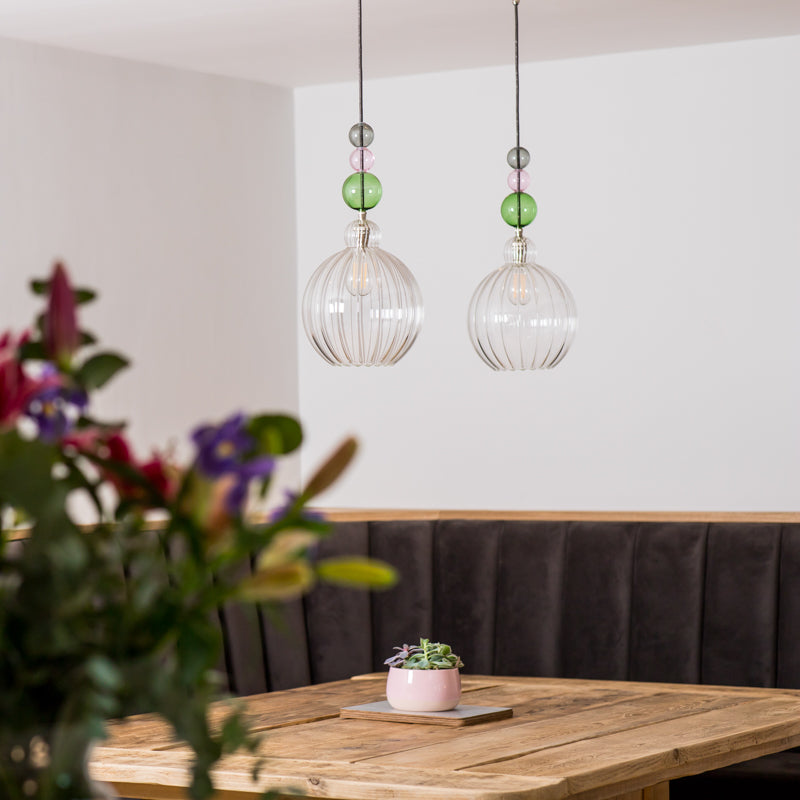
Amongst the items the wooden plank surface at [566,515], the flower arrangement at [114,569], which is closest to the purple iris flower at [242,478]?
the flower arrangement at [114,569]

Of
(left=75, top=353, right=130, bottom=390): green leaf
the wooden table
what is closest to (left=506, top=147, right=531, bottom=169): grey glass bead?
the wooden table

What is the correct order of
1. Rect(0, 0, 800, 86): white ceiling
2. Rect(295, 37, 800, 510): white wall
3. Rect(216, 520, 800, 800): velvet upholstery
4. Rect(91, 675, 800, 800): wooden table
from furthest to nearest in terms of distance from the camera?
Rect(295, 37, 800, 510): white wall < Rect(216, 520, 800, 800): velvet upholstery < Rect(0, 0, 800, 86): white ceiling < Rect(91, 675, 800, 800): wooden table

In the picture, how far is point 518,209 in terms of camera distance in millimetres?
2664

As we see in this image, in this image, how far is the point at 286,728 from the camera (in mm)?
2432

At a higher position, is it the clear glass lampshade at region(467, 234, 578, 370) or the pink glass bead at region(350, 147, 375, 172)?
the pink glass bead at region(350, 147, 375, 172)

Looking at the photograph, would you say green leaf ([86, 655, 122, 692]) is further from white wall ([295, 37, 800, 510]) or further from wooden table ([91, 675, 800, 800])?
white wall ([295, 37, 800, 510])

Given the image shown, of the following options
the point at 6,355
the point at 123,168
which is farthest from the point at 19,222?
the point at 6,355

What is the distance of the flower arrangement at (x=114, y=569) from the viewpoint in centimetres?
58

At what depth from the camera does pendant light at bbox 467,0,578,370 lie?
2.68m

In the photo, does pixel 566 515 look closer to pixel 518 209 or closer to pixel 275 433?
pixel 518 209

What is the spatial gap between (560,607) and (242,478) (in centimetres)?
314

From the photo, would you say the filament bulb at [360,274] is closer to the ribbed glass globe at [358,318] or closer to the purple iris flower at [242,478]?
the ribbed glass globe at [358,318]

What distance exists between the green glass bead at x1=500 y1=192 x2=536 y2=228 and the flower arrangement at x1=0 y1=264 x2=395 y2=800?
207 cm

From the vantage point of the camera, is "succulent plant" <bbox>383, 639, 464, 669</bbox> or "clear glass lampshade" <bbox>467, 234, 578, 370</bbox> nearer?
"succulent plant" <bbox>383, 639, 464, 669</bbox>
